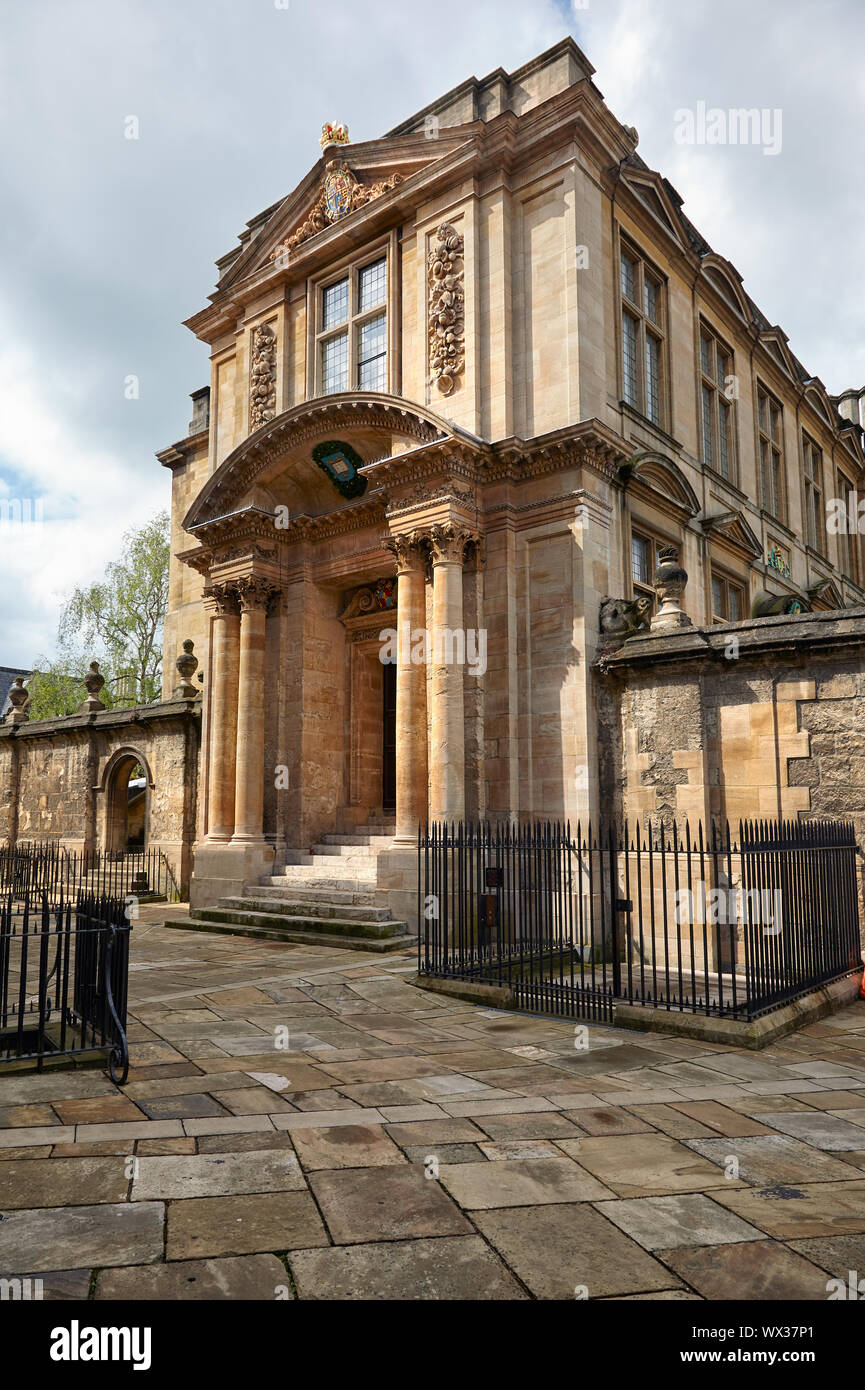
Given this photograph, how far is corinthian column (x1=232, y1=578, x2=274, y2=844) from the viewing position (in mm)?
15500

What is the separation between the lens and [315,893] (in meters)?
13.9

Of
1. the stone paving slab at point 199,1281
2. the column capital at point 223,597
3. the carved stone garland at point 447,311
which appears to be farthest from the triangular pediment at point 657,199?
the stone paving slab at point 199,1281

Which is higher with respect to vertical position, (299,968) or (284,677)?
(284,677)

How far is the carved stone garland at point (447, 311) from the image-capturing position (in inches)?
554

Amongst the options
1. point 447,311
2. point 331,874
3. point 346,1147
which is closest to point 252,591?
point 331,874

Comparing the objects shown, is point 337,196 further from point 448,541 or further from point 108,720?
point 108,720

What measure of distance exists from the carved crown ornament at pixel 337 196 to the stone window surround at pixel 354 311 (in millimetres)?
729

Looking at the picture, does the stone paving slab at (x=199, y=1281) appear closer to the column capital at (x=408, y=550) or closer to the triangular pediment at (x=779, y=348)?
the column capital at (x=408, y=550)

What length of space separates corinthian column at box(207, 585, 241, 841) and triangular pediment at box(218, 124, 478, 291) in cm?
699

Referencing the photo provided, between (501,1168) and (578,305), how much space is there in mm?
12088
